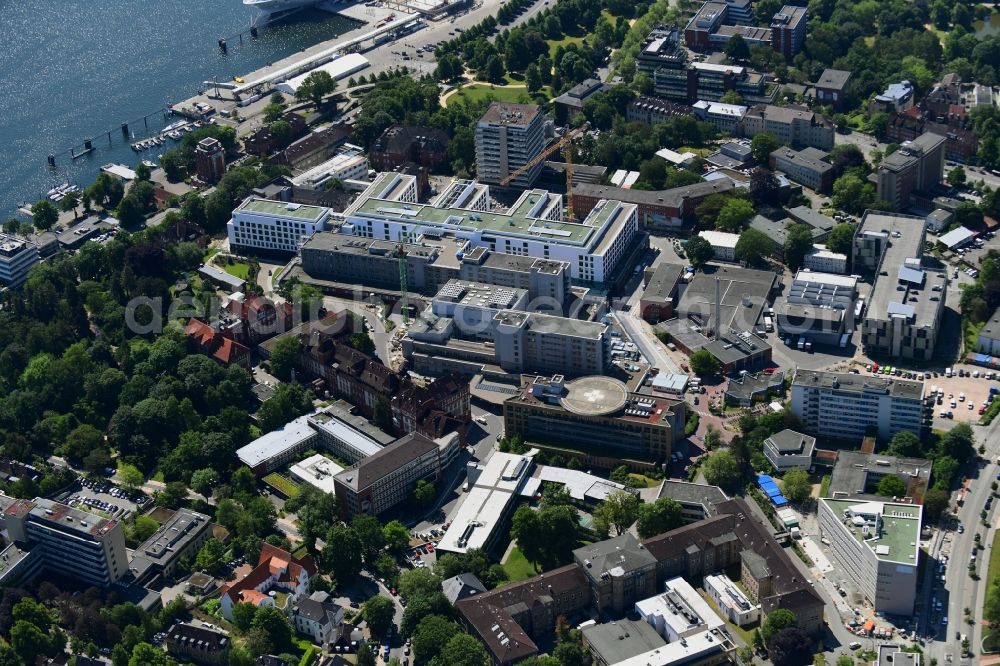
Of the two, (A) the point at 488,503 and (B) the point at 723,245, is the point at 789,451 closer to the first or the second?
(A) the point at 488,503

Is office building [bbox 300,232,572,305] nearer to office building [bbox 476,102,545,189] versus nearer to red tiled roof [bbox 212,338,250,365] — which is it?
red tiled roof [bbox 212,338,250,365]

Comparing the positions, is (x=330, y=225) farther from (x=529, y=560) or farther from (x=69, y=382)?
(x=529, y=560)

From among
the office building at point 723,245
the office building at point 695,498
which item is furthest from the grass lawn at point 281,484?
the office building at point 723,245

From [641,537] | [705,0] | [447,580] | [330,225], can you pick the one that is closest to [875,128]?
[705,0]

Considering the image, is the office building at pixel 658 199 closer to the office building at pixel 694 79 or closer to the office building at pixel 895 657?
the office building at pixel 694 79

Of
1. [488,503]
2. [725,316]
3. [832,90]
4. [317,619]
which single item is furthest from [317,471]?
[832,90]

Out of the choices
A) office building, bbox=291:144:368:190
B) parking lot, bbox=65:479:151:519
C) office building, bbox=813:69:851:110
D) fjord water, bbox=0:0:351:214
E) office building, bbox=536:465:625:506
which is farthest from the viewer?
fjord water, bbox=0:0:351:214

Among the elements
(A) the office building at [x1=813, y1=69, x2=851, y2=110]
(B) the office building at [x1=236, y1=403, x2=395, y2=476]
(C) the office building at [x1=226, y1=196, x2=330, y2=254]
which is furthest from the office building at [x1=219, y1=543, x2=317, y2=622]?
(A) the office building at [x1=813, y1=69, x2=851, y2=110]
